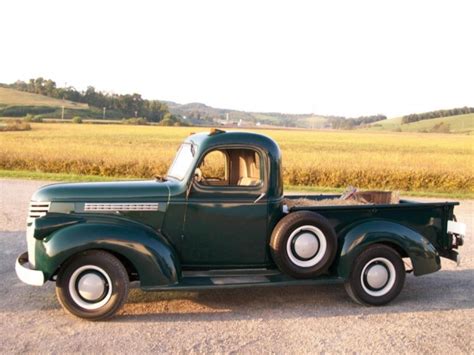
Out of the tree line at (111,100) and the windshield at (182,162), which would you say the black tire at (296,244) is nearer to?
the windshield at (182,162)

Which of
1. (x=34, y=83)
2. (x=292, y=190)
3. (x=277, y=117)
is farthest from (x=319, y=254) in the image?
(x=277, y=117)

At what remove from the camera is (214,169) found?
6.53 metres

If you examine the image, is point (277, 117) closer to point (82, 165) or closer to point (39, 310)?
point (82, 165)

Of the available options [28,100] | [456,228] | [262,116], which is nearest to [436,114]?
[262,116]

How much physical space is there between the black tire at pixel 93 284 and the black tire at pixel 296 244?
1.73 metres

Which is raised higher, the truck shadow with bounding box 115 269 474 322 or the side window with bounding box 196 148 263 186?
the side window with bounding box 196 148 263 186

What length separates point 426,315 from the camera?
20.0 feet

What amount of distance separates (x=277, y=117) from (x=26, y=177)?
139482mm

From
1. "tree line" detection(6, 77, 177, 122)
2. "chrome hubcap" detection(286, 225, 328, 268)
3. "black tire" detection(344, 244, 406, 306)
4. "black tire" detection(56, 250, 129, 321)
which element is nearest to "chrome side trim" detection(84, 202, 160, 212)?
"black tire" detection(56, 250, 129, 321)

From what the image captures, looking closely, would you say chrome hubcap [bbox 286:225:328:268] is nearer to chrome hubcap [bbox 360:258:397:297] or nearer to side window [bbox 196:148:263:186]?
chrome hubcap [bbox 360:258:397:297]

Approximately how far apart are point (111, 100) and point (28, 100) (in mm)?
14814

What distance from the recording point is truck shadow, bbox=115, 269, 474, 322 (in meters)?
5.93

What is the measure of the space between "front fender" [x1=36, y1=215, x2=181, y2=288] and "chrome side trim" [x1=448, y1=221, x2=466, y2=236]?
3.49 metres

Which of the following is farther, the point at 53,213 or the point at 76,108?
the point at 76,108
